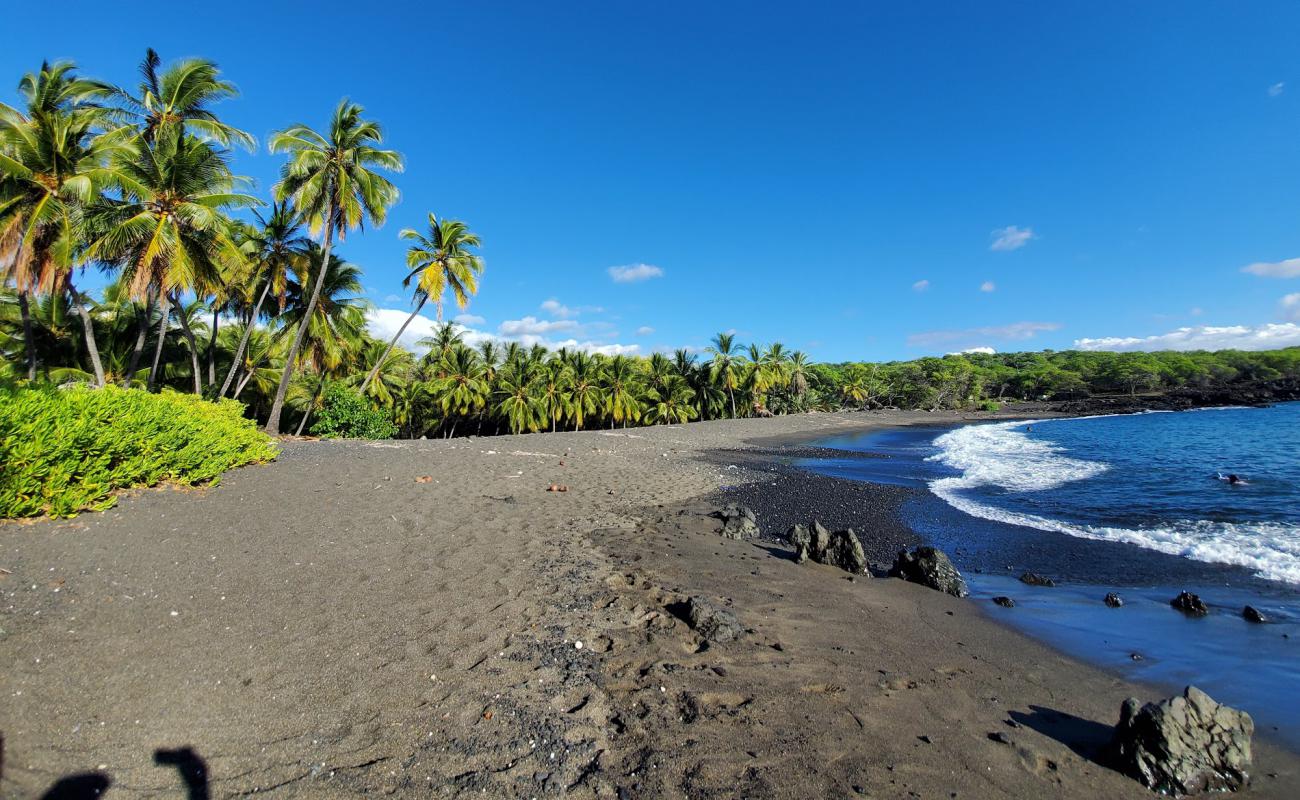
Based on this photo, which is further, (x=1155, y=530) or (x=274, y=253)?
(x=274, y=253)

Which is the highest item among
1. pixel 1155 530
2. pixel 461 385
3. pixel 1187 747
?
pixel 461 385

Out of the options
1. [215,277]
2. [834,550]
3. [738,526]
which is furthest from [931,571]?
[215,277]

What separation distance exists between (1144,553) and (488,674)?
10554 mm

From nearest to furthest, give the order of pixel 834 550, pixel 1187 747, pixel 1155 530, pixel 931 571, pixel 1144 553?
pixel 1187 747 < pixel 931 571 < pixel 834 550 < pixel 1144 553 < pixel 1155 530

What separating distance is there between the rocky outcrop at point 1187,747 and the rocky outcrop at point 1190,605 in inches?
156

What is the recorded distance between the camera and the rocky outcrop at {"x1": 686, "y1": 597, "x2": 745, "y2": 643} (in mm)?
4824

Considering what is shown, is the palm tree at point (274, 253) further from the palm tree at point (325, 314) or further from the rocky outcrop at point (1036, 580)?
the rocky outcrop at point (1036, 580)

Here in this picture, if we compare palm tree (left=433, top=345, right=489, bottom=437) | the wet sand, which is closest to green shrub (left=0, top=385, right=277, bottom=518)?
the wet sand

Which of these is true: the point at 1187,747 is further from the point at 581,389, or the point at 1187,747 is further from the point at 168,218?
the point at 581,389

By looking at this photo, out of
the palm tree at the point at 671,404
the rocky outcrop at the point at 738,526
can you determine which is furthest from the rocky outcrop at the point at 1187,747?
the palm tree at the point at 671,404

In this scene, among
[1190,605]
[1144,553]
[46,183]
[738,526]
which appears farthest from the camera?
[46,183]

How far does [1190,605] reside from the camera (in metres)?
6.43

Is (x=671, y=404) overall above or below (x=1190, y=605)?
above

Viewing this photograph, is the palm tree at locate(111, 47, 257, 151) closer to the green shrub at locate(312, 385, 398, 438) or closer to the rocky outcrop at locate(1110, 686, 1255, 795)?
the green shrub at locate(312, 385, 398, 438)
